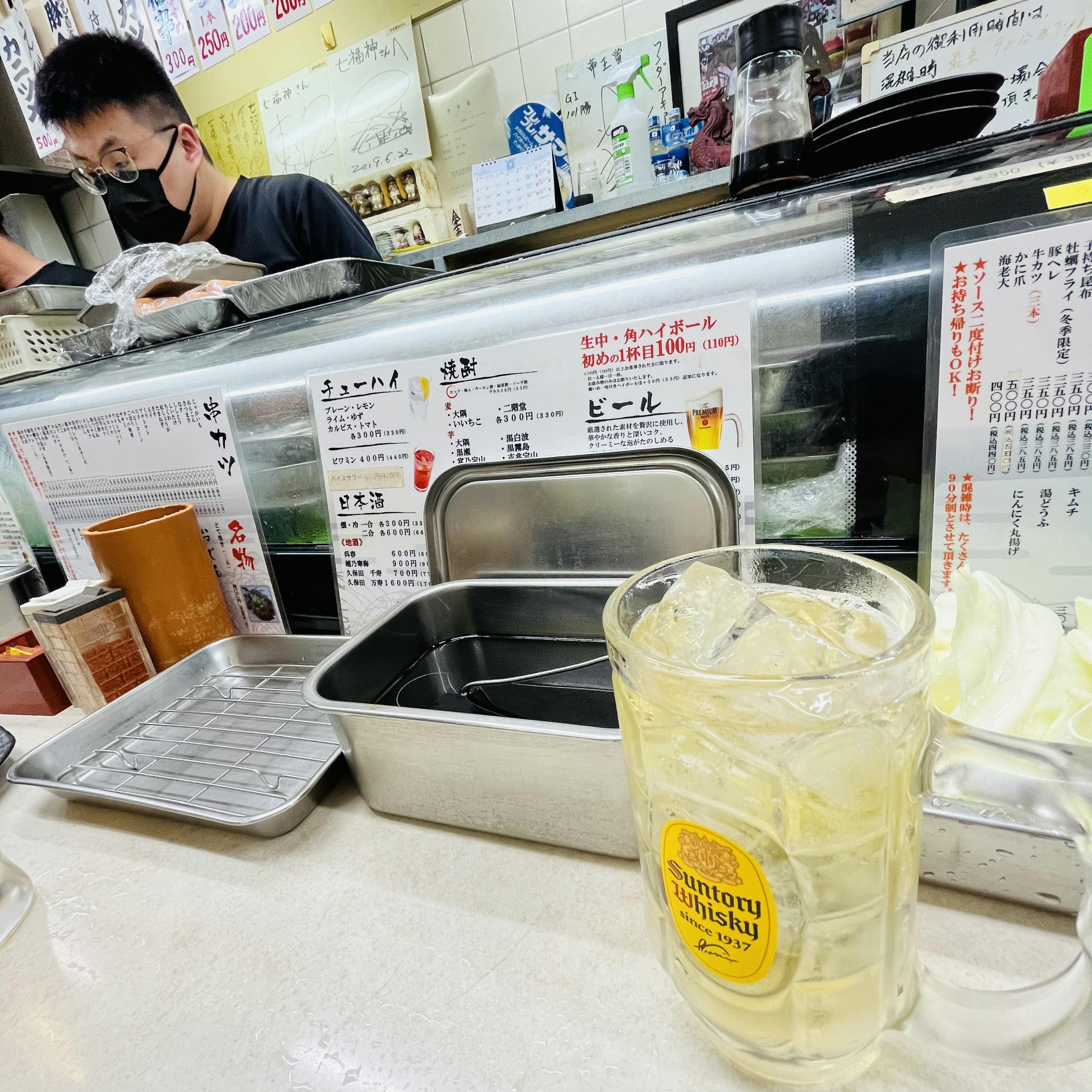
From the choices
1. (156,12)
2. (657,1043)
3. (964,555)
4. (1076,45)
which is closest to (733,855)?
(657,1043)

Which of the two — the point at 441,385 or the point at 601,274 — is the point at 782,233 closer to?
the point at 601,274

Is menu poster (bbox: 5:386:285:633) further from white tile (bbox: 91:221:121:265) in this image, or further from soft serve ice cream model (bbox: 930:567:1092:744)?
white tile (bbox: 91:221:121:265)

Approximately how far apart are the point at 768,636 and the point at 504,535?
0.68 meters

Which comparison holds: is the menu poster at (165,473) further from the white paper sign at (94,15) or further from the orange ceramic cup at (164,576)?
the white paper sign at (94,15)

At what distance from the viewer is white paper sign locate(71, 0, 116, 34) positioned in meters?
3.40

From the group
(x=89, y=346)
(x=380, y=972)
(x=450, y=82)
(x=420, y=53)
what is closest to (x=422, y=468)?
(x=380, y=972)

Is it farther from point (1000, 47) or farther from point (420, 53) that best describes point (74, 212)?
point (1000, 47)

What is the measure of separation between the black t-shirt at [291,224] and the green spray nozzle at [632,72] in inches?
52.1

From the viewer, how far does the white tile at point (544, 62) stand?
2.75 meters

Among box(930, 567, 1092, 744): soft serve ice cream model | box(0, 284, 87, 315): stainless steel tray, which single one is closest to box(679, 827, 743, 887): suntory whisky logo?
box(930, 567, 1092, 744): soft serve ice cream model

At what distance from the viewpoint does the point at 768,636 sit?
38 cm

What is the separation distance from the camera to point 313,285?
1142 millimetres

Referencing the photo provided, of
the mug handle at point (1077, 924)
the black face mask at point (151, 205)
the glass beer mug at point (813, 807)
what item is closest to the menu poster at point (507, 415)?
the glass beer mug at point (813, 807)

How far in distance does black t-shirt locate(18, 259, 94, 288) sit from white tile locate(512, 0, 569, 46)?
232 centimetres
